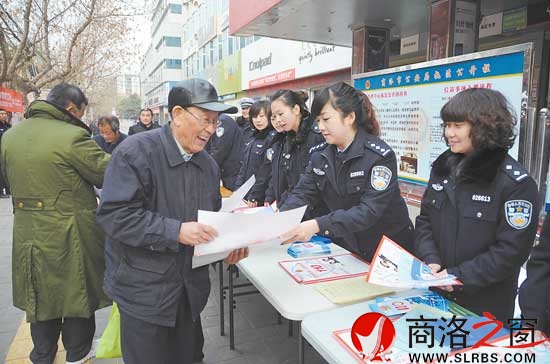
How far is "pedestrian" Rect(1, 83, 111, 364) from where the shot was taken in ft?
6.59

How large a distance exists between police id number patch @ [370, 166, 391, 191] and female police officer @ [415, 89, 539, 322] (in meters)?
0.25

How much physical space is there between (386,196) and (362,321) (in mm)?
695

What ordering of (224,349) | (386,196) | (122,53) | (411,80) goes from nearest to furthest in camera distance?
(386,196)
(224,349)
(411,80)
(122,53)

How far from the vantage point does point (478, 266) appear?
1.48 metres

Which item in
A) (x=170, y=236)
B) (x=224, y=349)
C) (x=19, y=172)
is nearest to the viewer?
(x=170, y=236)

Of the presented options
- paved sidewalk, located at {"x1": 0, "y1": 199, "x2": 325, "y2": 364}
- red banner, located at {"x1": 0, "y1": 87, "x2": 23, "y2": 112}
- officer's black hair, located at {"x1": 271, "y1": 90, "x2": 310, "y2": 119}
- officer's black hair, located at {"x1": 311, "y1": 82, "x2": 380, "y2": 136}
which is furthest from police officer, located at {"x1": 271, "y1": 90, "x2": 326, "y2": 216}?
red banner, located at {"x1": 0, "y1": 87, "x2": 23, "y2": 112}

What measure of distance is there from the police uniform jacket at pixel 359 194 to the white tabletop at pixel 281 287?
0.25 m

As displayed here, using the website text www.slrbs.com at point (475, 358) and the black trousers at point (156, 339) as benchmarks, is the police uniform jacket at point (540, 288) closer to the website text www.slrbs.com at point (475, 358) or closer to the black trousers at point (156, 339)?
the website text www.slrbs.com at point (475, 358)

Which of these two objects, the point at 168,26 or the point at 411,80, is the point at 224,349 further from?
the point at 168,26

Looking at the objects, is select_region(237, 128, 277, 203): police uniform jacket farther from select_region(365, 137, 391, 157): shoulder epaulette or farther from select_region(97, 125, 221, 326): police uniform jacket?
select_region(97, 125, 221, 326): police uniform jacket

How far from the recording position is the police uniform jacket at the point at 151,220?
1.40m

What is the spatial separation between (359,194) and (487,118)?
687mm

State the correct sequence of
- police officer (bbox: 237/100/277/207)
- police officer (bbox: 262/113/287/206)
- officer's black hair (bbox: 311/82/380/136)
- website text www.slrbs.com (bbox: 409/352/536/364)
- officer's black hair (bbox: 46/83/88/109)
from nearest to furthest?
1. website text www.slrbs.com (bbox: 409/352/536/364)
2. officer's black hair (bbox: 311/82/380/136)
3. officer's black hair (bbox: 46/83/88/109)
4. police officer (bbox: 262/113/287/206)
5. police officer (bbox: 237/100/277/207)

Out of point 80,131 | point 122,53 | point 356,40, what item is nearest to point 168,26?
point 122,53
